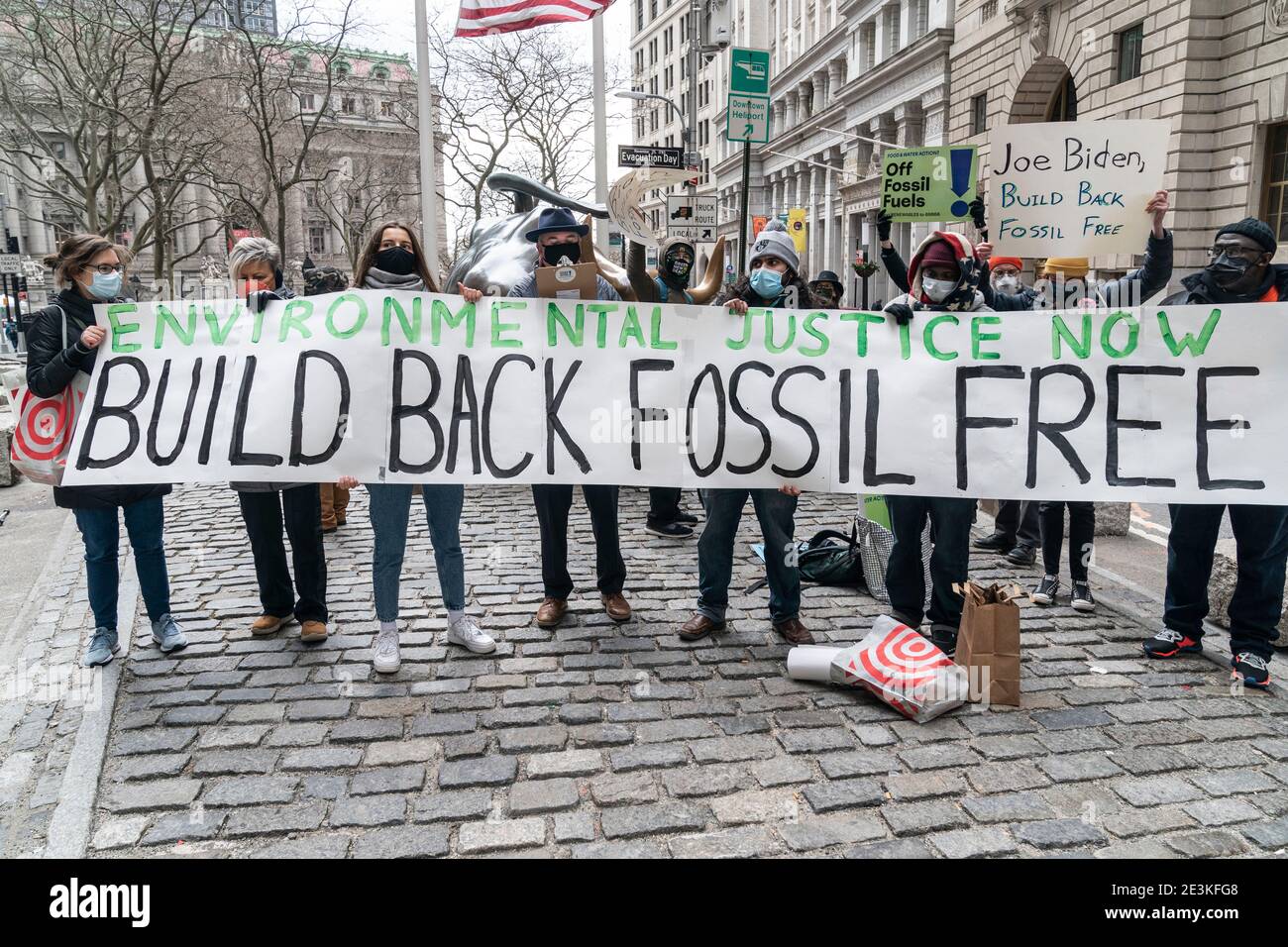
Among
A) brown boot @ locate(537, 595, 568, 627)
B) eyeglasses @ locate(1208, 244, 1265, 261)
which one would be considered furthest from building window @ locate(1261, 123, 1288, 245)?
brown boot @ locate(537, 595, 568, 627)

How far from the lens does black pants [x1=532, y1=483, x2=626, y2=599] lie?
491 centimetres

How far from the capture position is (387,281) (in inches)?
172

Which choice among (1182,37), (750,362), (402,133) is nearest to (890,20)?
(402,133)

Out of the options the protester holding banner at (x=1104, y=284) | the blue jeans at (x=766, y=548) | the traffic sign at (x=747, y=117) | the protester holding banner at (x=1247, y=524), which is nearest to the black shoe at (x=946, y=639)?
the blue jeans at (x=766, y=548)

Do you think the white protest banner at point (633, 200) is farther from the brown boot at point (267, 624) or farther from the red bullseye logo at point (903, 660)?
the brown boot at point (267, 624)

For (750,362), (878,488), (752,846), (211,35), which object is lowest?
(752,846)

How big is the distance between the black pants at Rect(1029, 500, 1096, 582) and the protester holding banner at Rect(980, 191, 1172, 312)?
1.20m

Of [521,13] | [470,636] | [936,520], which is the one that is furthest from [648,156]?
[470,636]

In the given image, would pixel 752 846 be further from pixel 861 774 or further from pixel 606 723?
pixel 606 723

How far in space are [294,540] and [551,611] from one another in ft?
4.63

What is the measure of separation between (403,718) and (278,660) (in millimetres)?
1032

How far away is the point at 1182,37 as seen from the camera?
1859cm

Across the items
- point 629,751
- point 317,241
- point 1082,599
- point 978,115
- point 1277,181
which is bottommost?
point 629,751

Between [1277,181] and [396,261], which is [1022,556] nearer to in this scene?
[396,261]
